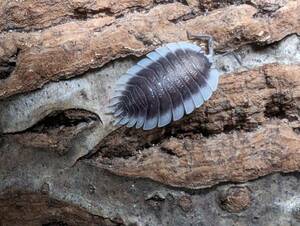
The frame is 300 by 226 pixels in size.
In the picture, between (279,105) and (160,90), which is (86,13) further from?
(279,105)

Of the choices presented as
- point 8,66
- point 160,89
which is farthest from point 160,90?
point 8,66

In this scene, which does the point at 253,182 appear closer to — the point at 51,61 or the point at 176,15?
the point at 176,15

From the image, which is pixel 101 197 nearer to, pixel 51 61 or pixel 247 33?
pixel 51 61

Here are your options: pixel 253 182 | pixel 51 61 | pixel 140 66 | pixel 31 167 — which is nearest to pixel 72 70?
pixel 51 61

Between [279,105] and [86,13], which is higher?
[86,13]

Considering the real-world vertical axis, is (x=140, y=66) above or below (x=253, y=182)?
above

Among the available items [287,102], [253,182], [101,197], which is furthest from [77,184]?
[287,102]

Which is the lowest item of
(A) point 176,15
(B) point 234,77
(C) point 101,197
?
(C) point 101,197
